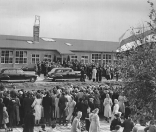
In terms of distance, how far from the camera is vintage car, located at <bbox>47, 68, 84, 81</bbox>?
30.5 m

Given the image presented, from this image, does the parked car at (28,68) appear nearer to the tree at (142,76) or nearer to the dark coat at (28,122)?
the dark coat at (28,122)

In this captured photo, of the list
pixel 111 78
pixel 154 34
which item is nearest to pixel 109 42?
pixel 111 78

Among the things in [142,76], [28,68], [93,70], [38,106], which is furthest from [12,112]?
[28,68]

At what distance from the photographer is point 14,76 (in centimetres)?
2903

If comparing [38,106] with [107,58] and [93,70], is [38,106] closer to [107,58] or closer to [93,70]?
[93,70]

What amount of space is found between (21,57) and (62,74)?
1294 cm

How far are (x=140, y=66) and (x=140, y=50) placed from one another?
64cm

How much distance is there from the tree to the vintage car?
19922 mm

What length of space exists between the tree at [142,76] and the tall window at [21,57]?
32322 mm

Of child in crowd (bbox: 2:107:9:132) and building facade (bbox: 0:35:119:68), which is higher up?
building facade (bbox: 0:35:119:68)

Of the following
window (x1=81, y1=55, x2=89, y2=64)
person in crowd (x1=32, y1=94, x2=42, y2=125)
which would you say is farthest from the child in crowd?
window (x1=81, y1=55, x2=89, y2=64)

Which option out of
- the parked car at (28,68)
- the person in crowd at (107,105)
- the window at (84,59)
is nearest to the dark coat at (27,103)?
the person in crowd at (107,105)

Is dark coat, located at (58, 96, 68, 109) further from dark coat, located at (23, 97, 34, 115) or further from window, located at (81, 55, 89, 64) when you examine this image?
window, located at (81, 55, 89, 64)

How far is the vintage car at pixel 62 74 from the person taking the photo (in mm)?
30531
